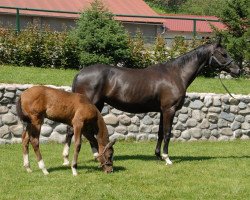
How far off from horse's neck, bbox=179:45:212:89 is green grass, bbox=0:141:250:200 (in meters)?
1.73

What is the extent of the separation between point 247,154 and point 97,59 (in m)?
5.90

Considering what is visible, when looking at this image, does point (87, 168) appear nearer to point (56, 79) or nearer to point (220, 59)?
point (220, 59)

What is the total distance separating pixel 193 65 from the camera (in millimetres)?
10586

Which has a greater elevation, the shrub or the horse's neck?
the horse's neck

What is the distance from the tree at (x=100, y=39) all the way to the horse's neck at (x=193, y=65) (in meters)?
5.56

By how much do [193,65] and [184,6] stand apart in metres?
55.7

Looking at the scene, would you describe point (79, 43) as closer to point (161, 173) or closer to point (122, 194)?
point (161, 173)

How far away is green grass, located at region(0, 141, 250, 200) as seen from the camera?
7.77m

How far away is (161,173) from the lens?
9.28 metres

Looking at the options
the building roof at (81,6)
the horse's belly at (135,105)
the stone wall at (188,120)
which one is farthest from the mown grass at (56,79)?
the building roof at (81,6)

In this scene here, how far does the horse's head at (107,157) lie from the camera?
8.93 meters

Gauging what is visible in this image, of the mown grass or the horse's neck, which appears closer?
the horse's neck

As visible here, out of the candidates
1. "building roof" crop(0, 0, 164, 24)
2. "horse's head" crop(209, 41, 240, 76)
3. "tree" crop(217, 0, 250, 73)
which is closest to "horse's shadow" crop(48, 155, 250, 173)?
"horse's head" crop(209, 41, 240, 76)

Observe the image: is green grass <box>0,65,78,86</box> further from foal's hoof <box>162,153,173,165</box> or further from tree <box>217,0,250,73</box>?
tree <box>217,0,250,73</box>
